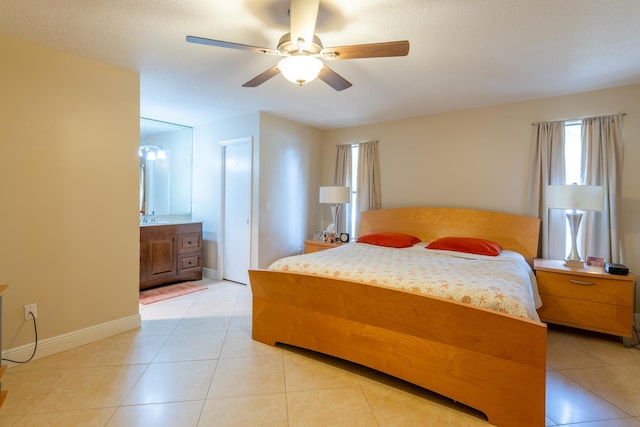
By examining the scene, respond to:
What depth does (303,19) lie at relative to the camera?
1605 millimetres

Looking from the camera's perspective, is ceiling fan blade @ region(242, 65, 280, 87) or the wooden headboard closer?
ceiling fan blade @ region(242, 65, 280, 87)

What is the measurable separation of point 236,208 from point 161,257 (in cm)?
121

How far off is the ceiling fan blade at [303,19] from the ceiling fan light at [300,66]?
0.30 ft

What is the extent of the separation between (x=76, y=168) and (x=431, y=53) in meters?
3.00

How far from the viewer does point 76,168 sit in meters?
2.48

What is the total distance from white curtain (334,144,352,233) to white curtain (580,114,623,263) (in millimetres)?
2770

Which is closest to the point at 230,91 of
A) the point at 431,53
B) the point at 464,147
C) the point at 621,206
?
the point at 431,53

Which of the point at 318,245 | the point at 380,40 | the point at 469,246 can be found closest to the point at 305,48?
the point at 380,40

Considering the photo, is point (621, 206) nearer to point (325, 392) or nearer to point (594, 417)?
point (594, 417)

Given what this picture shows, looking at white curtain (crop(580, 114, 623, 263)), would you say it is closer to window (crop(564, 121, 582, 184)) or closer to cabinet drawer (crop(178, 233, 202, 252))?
window (crop(564, 121, 582, 184))

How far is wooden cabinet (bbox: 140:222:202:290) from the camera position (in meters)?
4.00

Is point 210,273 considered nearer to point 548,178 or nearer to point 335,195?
point 335,195

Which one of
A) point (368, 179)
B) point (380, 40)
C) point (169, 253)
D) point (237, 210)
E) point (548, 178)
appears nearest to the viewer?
point (380, 40)

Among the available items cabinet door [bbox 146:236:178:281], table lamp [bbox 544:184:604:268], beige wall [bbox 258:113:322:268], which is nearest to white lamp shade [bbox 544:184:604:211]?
table lamp [bbox 544:184:604:268]
